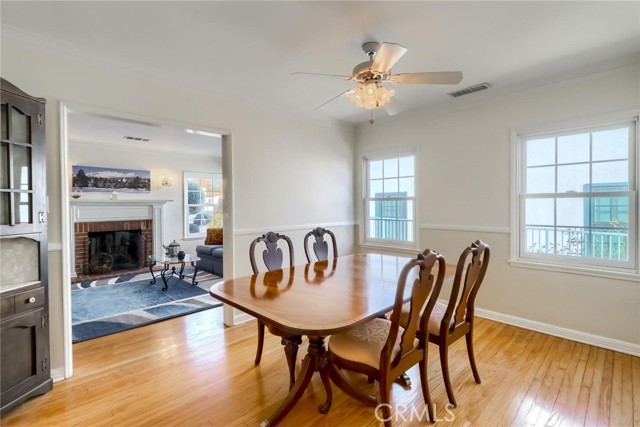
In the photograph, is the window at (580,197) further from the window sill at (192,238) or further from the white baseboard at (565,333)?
the window sill at (192,238)

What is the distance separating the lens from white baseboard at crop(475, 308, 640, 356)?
2.62 meters

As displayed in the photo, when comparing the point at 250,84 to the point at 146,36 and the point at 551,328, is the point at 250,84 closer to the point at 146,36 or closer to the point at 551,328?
the point at 146,36

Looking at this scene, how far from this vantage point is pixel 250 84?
3.10 metres

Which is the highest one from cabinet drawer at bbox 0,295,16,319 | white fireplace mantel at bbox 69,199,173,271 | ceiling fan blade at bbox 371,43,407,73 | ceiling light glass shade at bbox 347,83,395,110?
ceiling fan blade at bbox 371,43,407,73

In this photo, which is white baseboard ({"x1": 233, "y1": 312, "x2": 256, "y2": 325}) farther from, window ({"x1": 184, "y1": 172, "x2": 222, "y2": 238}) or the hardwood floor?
window ({"x1": 184, "y1": 172, "x2": 222, "y2": 238})

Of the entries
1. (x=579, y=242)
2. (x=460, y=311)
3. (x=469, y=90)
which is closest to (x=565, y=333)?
(x=579, y=242)

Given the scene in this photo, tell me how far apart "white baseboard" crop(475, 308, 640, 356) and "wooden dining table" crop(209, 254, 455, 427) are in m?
1.43

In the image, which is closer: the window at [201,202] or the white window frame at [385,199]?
the white window frame at [385,199]

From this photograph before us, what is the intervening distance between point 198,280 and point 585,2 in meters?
5.65

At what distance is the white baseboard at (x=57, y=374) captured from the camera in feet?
7.48

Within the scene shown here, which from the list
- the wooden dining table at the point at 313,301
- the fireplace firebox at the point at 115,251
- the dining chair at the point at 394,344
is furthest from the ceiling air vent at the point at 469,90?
the fireplace firebox at the point at 115,251

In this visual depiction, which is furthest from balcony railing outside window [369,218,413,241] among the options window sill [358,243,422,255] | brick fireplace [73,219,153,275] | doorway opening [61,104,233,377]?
brick fireplace [73,219,153,275]

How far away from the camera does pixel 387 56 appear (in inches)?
72.4

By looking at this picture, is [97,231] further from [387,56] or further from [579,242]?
[579,242]
